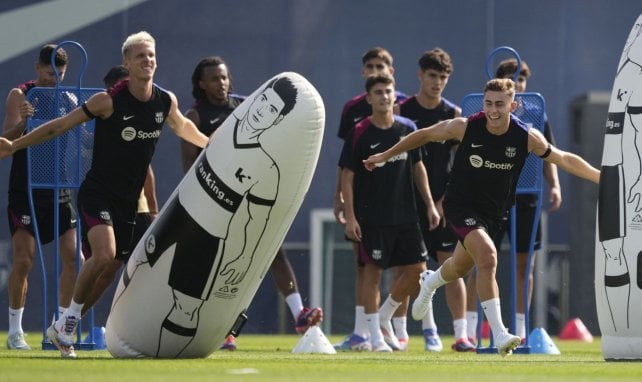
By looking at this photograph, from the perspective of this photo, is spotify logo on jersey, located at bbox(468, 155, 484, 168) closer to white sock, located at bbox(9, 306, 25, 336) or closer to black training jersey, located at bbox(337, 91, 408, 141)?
→ black training jersey, located at bbox(337, 91, 408, 141)

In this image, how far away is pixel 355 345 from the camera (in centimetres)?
1201

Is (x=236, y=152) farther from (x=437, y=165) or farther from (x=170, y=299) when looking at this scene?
(x=437, y=165)

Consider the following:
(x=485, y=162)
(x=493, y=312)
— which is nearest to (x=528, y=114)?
(x=485, y=162)

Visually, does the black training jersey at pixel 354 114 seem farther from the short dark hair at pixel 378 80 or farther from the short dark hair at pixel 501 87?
the short dark hair at pixel 501 87

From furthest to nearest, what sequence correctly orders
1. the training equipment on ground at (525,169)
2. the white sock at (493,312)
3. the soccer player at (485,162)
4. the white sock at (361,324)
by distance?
the white sock at (361,324), the training equipment on ground at (525,169), the soccer player at (485,162), the white sock at (493,312)

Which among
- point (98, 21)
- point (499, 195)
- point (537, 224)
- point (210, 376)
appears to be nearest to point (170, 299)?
point (210, 376)

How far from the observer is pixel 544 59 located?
15867mm

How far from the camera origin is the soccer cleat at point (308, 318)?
11062 millimetres

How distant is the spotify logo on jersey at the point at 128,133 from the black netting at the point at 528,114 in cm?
303

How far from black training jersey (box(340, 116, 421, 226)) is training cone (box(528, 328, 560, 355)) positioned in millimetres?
1327

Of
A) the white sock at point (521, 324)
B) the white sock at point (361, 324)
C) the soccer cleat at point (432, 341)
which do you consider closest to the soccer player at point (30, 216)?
the white sock at point (361, 324)

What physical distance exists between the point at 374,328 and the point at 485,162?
83.9 inches

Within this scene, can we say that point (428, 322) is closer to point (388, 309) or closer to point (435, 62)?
point (388, 309)

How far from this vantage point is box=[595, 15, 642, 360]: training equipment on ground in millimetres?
9531
